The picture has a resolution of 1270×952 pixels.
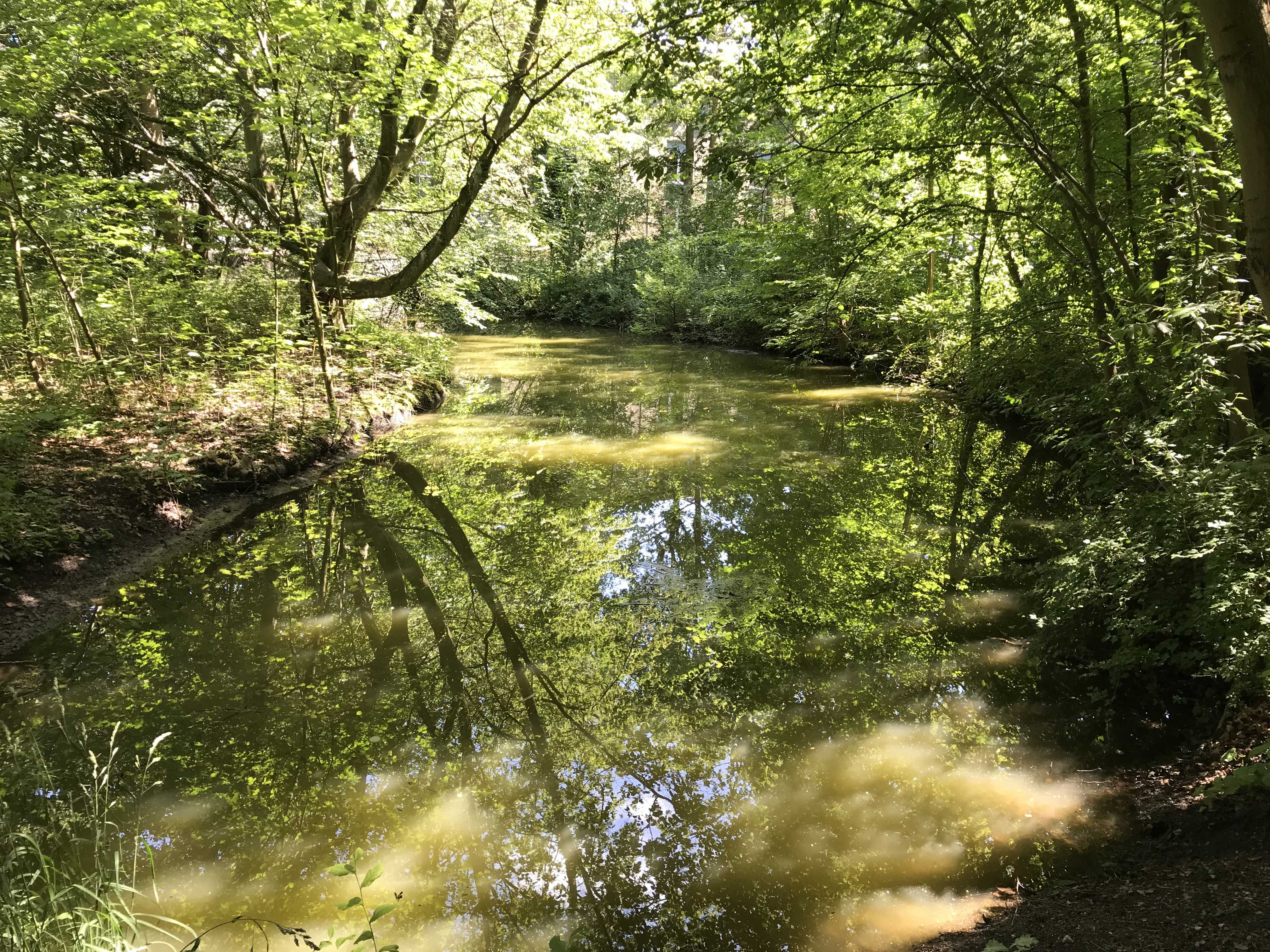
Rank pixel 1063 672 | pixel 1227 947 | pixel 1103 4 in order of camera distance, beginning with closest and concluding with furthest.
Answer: pixel 1227 947
pixel 1063 672
pixel 1103 4

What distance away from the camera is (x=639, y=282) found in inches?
970

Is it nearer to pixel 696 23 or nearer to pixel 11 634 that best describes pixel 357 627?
pixel 11 634

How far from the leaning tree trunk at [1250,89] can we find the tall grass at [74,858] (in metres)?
3.57

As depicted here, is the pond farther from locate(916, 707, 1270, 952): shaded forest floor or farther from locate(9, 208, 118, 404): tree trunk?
locate(9, 208, 118, 404): tree trunk

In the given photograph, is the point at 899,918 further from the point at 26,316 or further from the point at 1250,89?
the point at 26,316

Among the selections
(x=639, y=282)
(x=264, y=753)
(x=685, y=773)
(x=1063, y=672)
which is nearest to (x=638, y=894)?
(x=685, y=773)

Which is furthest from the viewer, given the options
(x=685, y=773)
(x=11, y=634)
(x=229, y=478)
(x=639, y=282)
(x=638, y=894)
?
(x=639, y=282)

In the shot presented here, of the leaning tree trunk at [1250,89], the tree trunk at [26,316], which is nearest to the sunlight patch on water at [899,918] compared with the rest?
the leaning tree trunk at [1250,89]

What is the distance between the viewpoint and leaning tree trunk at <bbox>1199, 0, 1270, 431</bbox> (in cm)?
199

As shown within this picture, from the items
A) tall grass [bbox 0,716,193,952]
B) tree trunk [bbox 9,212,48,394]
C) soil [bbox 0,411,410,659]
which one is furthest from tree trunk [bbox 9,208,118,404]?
tall grass [bbox 0,716,193,952]

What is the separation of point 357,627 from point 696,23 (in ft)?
15.3

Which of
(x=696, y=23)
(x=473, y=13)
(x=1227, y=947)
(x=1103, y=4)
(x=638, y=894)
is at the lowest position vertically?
(x=638, y=894)

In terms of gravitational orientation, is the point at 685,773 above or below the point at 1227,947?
below

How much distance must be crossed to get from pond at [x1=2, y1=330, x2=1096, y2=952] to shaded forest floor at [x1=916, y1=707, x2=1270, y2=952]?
0.65ft
